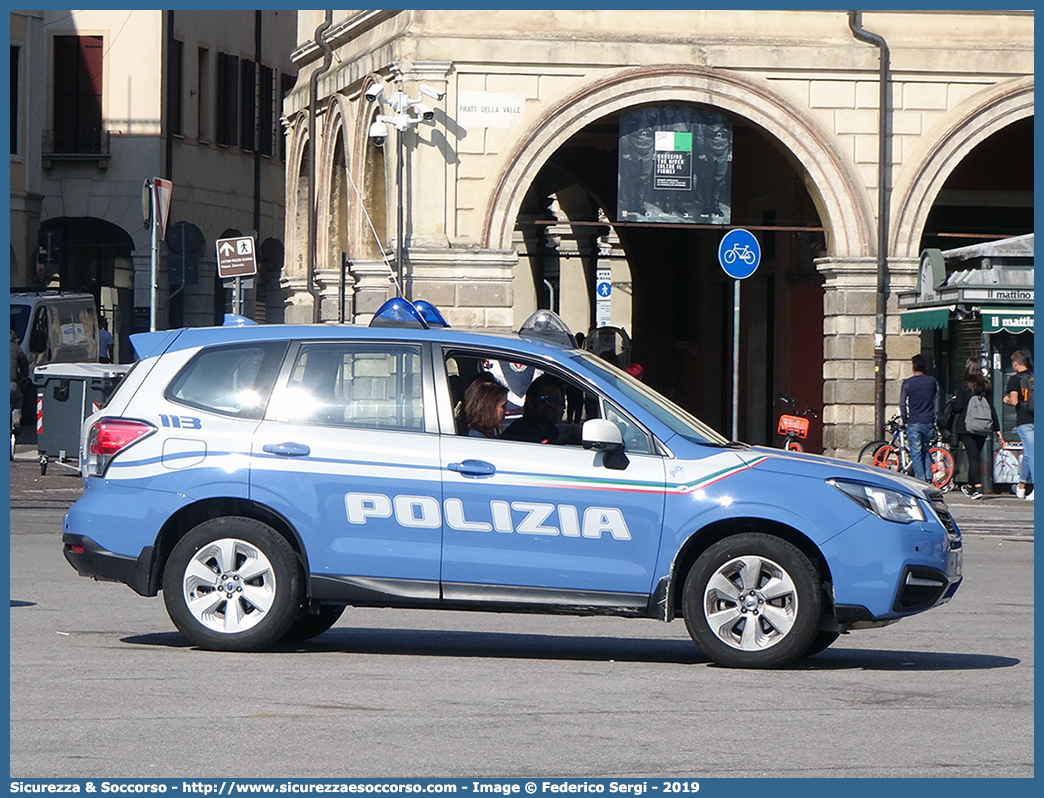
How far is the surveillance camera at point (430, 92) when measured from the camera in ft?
78.8

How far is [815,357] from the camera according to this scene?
94.8 feet

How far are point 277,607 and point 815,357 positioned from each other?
68.4 ft

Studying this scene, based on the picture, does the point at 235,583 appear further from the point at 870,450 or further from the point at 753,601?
the point at 870,450

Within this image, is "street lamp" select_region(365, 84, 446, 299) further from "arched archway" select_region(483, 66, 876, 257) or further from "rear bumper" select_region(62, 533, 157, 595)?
"rear bumper" select_region(62, 533, 157, 595)

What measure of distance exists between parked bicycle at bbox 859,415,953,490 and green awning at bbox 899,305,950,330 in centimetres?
125

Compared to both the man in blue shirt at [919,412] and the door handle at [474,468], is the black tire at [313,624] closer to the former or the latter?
the door handle at [474,468]

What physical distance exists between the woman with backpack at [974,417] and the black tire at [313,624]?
1418cm

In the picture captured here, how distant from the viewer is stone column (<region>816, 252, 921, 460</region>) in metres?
25.2

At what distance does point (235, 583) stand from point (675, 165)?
17.1m

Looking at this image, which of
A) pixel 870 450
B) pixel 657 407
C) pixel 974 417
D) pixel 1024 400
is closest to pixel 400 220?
pixel 870 450

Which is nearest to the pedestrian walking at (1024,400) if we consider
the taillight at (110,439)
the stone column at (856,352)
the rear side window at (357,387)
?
the stone column at (856,352)

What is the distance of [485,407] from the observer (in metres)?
9.21

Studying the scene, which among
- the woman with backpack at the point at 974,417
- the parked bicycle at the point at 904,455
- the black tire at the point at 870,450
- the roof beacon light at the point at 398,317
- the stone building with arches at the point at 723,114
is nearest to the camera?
the roof beacon light at the point at 398,317

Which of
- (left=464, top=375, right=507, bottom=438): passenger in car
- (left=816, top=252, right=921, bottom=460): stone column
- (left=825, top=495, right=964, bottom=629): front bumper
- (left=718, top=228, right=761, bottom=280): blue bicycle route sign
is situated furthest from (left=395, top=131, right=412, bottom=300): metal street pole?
(left=825, top=495, right=964, bottom=629): front bumper
